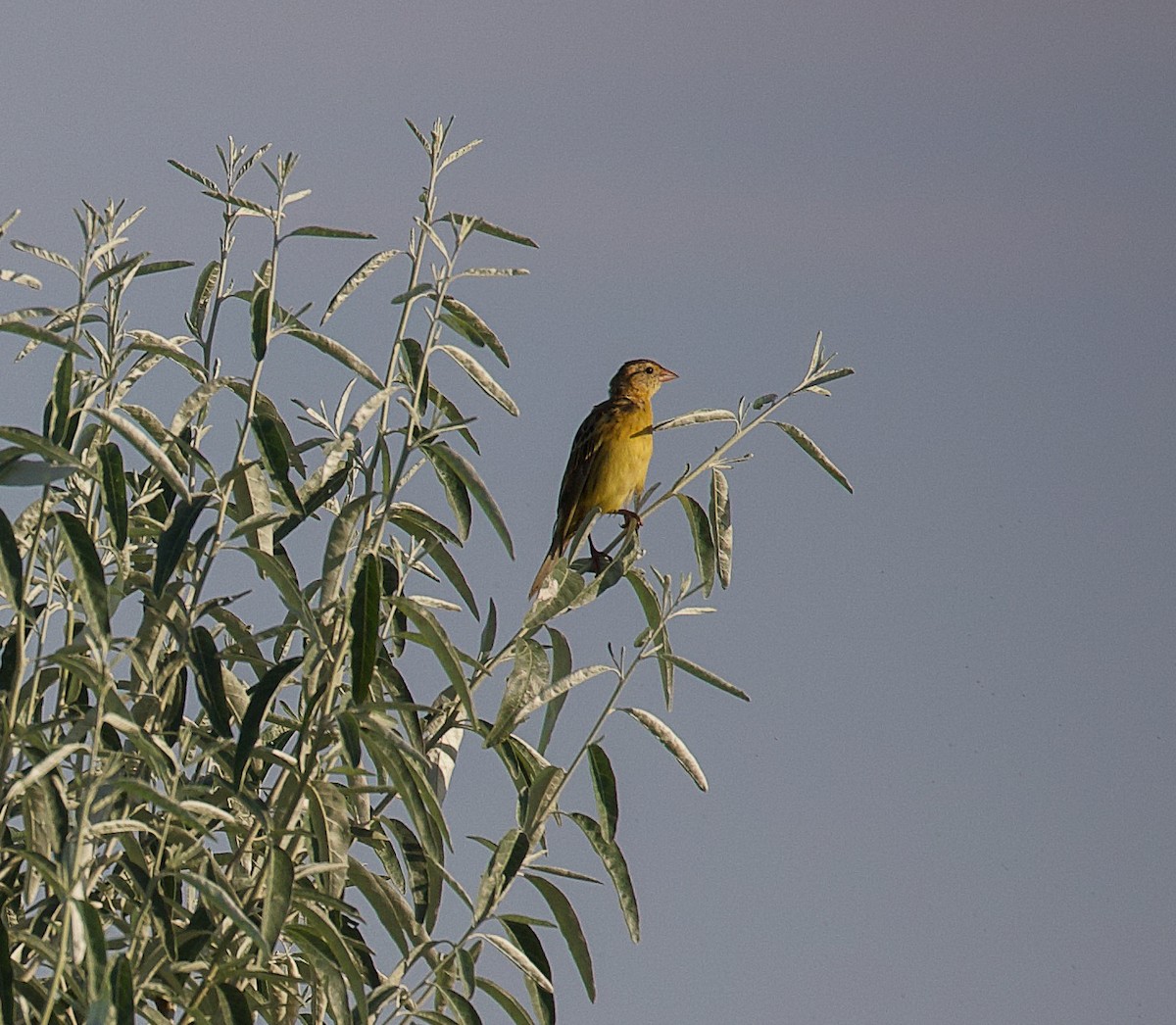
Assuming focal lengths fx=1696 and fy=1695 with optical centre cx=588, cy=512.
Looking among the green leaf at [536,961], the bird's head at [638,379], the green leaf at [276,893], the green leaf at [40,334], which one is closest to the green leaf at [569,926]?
the green leaf at [536,961]

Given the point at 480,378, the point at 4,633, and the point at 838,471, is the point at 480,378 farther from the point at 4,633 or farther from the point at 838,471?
the point at 4,633

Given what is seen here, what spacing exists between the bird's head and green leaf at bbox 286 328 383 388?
3420 mm

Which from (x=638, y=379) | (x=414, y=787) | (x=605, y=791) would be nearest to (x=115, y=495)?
(x=414, y=787)

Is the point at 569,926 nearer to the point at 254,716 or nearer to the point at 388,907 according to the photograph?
the point at 388,907

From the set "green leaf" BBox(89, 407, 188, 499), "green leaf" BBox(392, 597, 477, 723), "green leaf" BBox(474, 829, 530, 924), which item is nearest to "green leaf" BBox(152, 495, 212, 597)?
"green leaf" BBox(89, 407, 188, 499)

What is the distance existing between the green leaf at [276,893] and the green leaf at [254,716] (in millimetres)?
163

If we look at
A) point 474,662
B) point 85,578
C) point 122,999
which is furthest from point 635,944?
point 85,578

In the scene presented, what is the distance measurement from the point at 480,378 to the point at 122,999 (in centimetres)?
157

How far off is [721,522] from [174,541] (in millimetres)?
1393

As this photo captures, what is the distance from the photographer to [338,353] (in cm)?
379

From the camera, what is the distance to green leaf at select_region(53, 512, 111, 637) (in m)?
3.15

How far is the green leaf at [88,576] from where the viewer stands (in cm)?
315

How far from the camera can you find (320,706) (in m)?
3.49

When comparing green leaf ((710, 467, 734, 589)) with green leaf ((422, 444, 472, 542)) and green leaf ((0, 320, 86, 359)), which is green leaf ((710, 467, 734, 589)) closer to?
green leaf ((422, 444, 472, 542))
